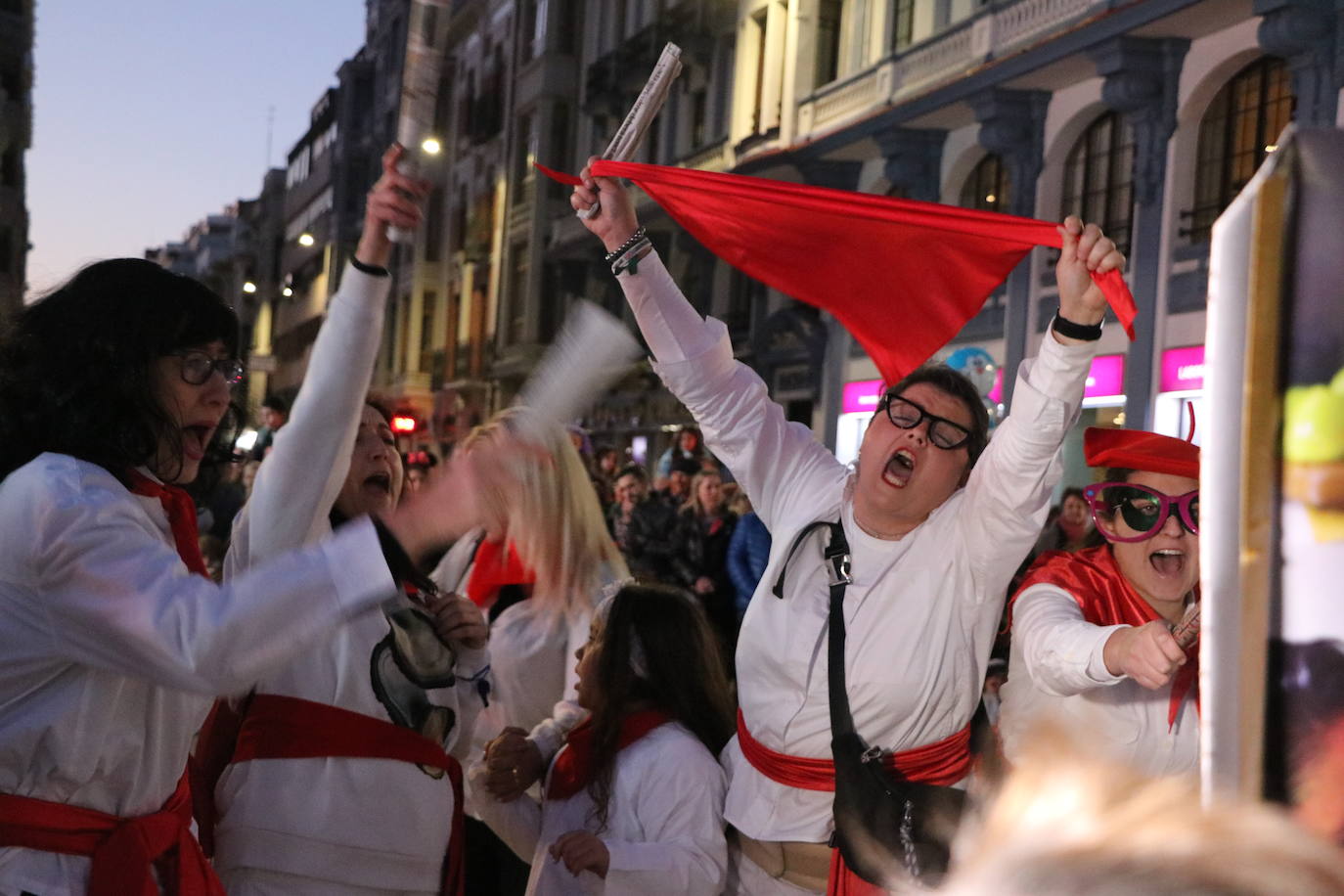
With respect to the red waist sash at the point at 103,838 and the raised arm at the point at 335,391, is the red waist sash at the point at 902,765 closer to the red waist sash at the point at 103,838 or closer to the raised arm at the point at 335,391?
the raised arm at the point at 335,391

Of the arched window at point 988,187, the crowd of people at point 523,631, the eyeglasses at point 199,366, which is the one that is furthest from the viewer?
the arched window at point 988,187

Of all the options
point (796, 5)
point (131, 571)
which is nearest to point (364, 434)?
point (131, 571)

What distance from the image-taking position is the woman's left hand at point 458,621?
3213mm

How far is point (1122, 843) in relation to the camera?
29.5 inches

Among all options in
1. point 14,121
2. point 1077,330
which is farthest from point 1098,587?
point 14,121

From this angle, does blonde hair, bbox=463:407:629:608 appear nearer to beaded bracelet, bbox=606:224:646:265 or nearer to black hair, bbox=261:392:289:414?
beaded bracelet, bbox=606:224:646:265

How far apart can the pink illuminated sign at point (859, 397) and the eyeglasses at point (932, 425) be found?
1514 cm

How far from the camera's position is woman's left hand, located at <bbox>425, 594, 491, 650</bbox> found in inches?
126

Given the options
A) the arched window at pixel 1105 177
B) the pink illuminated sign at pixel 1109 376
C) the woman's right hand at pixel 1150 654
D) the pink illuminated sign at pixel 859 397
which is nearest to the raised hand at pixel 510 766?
the woman's right hand at pixel 1150 654

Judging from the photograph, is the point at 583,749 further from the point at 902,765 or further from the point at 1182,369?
the point at 1182,369

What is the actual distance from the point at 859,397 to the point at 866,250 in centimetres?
1591

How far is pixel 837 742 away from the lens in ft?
9.75

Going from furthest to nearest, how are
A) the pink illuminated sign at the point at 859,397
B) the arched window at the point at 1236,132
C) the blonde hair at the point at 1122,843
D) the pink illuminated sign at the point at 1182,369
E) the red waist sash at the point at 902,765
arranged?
1. the pink illuminated sign at the point at 859,397
2. the pink illuminated sign at the point at 1182,369
3. the arched window at the point at 1236,132
4. the red waist sash at the point at 902,765
5. the blonde hair at the point at 1122,843

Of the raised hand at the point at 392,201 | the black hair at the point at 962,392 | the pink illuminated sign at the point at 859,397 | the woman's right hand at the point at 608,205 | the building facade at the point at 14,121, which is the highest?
the building facade at the point at 14,121
